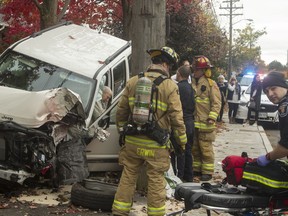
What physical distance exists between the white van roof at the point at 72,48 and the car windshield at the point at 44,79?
89 millimetres

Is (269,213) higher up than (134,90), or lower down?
lower down

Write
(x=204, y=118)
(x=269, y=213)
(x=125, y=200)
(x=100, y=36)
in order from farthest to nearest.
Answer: (x=100, y=36) → (x=204, y=118) → (x=125, y=200) → (x=269, y=213)

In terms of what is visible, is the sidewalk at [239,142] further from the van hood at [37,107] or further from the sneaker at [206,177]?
the van hood at [37,107]

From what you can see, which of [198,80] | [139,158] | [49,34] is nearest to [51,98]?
[139,158]

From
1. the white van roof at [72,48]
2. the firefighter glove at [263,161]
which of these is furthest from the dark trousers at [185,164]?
the firefighter glove at [263,161]

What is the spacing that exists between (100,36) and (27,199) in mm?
3462

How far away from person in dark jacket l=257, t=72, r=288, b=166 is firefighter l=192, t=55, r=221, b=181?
3217 mm

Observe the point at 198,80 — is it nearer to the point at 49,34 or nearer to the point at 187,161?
the point at 187,161

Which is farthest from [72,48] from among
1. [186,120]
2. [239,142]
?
[239,142]

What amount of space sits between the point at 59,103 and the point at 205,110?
8.87 ft

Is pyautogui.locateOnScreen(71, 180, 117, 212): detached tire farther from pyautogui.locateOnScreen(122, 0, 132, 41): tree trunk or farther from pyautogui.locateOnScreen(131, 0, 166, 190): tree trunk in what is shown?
pyautogui.locateOnScreen(122, 0, 132, 41): tree trunk

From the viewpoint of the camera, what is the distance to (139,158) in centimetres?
509

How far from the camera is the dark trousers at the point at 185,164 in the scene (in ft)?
23.7

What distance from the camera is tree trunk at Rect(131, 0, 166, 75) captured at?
6.54 metres
